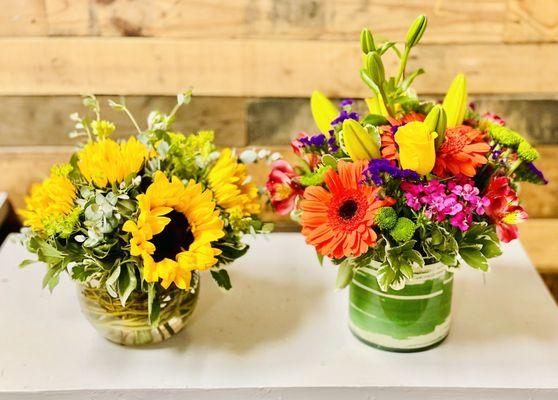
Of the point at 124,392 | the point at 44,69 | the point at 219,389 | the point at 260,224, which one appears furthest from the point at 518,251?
the point at 44,69

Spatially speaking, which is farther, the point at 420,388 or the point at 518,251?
the point at 518,251

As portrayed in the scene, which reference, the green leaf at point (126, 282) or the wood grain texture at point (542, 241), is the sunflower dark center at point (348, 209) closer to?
the green leaf at point (126, 282)

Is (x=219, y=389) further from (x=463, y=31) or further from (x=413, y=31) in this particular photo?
(x=463, y=31)

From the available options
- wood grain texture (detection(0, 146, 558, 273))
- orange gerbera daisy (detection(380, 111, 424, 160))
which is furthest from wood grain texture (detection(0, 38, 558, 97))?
orange gerbera daisy (detection(380, 111, 424, 160))

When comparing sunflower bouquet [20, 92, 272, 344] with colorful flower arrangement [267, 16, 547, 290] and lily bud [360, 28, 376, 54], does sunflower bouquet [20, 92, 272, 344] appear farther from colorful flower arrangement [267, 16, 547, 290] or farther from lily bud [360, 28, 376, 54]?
lily bud [360, 28, 376, 54]

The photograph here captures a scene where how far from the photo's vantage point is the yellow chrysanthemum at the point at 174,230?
0.80m

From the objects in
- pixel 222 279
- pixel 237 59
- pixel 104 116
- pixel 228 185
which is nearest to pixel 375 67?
pixel 228 185

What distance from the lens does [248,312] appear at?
1029mm

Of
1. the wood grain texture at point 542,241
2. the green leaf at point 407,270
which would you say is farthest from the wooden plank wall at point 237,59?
the green leaf at point 407,270

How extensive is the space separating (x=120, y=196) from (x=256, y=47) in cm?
51

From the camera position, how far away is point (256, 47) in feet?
4.00

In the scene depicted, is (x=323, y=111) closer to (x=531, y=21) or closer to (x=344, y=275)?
(x=344, y=275)

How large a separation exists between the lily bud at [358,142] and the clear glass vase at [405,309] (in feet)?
0.51

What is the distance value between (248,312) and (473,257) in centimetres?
37
